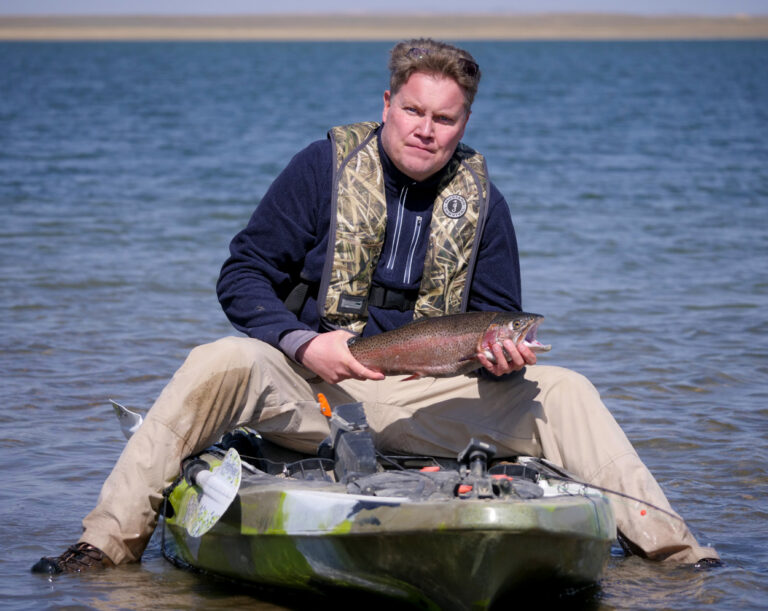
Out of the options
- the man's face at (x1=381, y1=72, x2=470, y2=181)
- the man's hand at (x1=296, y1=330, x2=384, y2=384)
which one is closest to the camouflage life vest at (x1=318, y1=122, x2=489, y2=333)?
the man's face at (x1=381, y1=72, x2=470, y2=181)

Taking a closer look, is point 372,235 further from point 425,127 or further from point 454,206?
point 425,127

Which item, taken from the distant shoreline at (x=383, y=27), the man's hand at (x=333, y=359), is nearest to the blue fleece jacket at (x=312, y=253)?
the man's hand at (x=333, y=359)

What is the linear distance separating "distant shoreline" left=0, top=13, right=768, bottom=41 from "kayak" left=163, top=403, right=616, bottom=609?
150 m

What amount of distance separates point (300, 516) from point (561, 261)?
979 centimetres

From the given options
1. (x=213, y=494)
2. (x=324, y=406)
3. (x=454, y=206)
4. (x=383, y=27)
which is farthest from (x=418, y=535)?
(x=383, y=27)

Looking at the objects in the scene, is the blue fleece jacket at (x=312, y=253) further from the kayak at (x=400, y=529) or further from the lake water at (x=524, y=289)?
the lake water at (x=524, y=289)

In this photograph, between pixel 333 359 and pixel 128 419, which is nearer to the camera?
pixel 333 359

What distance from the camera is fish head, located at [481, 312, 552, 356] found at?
4.36 m

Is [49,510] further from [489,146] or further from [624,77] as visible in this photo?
[624,77]

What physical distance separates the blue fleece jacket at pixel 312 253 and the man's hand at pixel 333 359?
109 mm

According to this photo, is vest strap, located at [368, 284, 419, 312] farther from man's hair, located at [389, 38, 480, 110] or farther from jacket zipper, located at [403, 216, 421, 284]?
man's hair, located at [389, 38, 480, 110]

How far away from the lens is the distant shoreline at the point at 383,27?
6344 inches

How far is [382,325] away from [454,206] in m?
0.64

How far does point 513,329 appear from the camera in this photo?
171 inches
